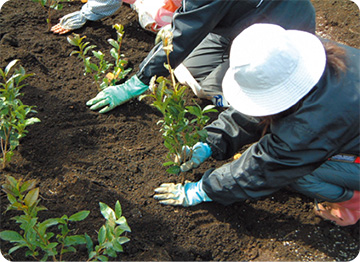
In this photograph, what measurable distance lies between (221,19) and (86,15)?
159 cm

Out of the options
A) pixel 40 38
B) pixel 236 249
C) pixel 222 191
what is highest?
pixel 40 38

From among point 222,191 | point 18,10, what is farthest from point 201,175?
point 18,10

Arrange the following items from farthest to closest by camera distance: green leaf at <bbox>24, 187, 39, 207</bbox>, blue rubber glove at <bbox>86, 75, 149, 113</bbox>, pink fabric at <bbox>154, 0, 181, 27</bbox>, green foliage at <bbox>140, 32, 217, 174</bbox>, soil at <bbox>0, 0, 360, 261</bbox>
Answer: pink fabric at <bbox>154, 0, 181, 27</bbox>, blue rubber glove at <bbox>86, 75, 149, 113</bbox>, soil at <bbox>0, 0, 360, 261</bbox>, green foliage at <bbox>140, 32, 217, 174</bbox>, green leaf at <bbox>24, 187, 39, 207</bbox>

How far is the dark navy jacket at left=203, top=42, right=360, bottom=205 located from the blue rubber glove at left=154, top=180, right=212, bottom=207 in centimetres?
16

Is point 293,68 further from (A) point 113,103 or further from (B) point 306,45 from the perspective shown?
(A) point 113,103

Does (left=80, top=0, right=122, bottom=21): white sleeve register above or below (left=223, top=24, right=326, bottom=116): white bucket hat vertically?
below

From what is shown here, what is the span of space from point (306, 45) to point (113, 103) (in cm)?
151

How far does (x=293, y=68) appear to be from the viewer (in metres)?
1.69

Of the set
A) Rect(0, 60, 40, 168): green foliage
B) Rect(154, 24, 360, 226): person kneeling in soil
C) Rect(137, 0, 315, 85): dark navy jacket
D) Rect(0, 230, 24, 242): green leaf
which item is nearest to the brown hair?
Rect(154, 24, 360, 226): person kneeling in soil

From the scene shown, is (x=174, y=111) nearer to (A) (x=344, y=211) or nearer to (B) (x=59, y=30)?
(A) (x=344, y=211)

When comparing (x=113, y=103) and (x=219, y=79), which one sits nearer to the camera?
(x=113, y=103)

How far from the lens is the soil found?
2129 mm

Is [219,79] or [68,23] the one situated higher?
[68,23]

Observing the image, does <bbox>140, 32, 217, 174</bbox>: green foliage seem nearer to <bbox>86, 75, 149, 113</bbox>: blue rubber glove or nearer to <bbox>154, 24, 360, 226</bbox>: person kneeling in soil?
<bbox>154, 24, 360, 226</bbox>: person kneeling in soil
